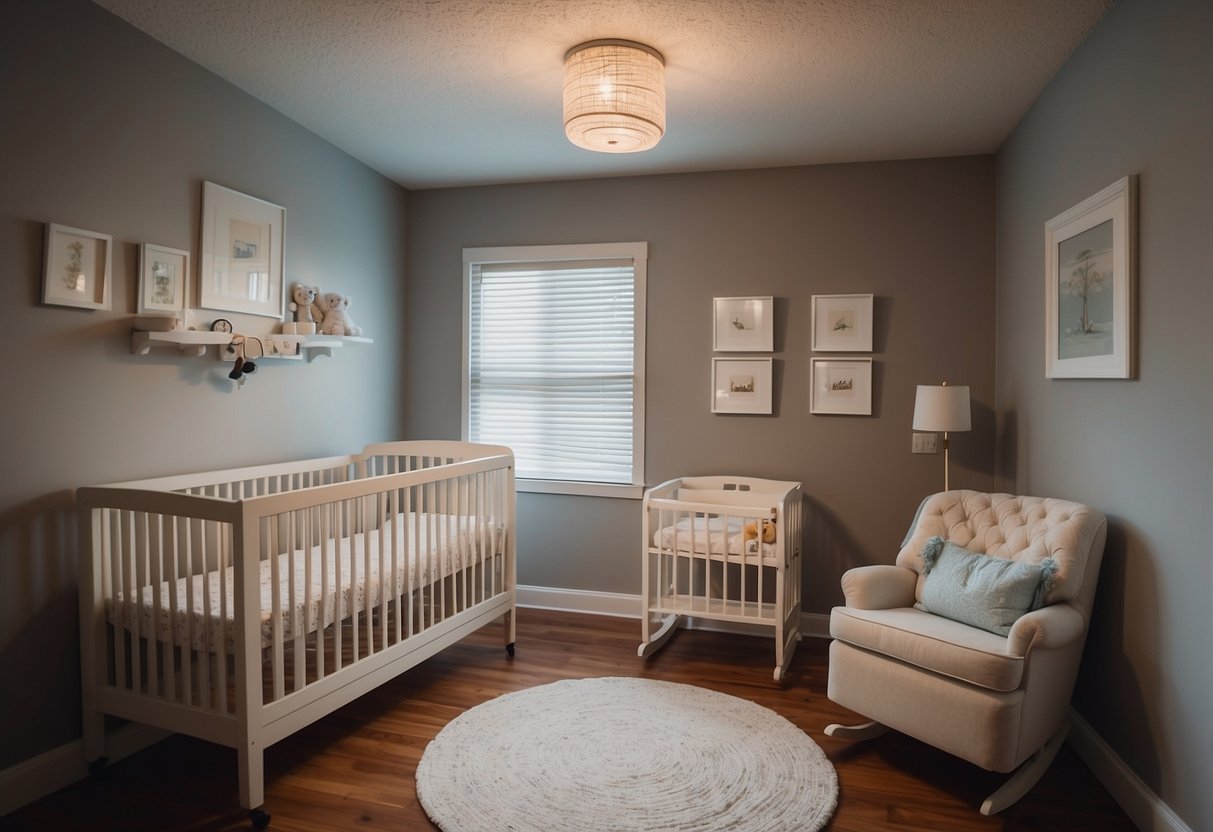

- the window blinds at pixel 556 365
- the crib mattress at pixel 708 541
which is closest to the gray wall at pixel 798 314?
the window blinds at pixel 556 365

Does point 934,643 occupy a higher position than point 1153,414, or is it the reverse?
point 1153,414

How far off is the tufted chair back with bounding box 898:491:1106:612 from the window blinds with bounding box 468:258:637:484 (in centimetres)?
162

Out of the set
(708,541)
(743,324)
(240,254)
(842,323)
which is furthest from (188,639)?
(842,323)

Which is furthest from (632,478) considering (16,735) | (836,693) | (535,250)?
(16,735)

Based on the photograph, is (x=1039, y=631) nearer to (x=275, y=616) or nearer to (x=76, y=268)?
(x=275, y=616)

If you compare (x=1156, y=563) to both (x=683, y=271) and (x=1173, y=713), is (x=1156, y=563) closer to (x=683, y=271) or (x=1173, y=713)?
(x=1173, y=713)

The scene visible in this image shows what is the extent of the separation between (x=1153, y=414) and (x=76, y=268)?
3167mm

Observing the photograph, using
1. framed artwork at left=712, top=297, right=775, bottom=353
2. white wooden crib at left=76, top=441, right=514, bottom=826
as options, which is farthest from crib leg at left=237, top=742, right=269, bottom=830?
framed artwork at left=712, top=297, right=775, bottom=353

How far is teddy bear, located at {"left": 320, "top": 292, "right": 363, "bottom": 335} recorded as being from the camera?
11.3 feet

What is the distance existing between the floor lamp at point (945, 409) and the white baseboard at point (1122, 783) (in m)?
1.15

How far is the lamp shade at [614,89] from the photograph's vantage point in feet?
7.91

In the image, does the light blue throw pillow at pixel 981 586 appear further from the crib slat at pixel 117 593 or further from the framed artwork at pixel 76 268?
the framed artwork at pixel 76 268

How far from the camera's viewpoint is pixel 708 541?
125 inches

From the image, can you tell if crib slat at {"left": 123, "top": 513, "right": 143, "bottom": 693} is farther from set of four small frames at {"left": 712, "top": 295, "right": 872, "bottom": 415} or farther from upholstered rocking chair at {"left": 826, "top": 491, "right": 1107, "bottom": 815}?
set of four small frames at {"left": 712, "top": 295, "right": 872, "bottom": 415}
